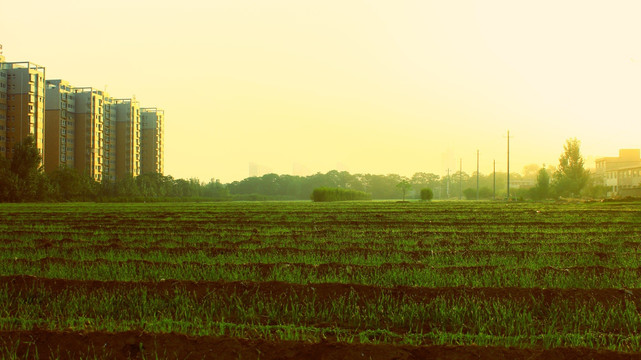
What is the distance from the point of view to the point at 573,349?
3.93m

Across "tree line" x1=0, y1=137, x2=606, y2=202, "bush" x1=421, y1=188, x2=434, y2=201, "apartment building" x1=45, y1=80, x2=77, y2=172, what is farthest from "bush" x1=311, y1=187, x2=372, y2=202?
"apartment building" x1=45, y1=80, x2=77, y2=172

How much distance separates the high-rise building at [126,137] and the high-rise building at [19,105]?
27742 mm

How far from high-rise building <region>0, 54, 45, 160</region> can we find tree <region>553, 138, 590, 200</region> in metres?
77.0

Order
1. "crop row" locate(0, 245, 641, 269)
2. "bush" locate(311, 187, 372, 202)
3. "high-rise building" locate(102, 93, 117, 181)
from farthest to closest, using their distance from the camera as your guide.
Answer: "high-rise building" locate(102, 93, 117, 181)
"bush" locate(311, 187, 372, 202)
"crop row" locate(0, 245, 641, 269)

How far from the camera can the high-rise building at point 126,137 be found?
104438 mm

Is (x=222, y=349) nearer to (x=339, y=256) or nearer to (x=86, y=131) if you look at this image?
(x=339, y=256)

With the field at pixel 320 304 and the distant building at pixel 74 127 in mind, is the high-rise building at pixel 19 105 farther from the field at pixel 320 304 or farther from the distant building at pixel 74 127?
the field at pixel 320 304

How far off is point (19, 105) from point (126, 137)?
30.2 metres

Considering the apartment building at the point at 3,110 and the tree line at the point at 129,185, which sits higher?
the apartment building at the point at 3,110

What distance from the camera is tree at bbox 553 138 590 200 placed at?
68.0 meters

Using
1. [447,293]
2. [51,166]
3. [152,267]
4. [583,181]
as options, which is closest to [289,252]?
[152,267]

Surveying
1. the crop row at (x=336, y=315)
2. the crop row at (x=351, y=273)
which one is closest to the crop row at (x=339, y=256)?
the crop row at (x=351, y=273)

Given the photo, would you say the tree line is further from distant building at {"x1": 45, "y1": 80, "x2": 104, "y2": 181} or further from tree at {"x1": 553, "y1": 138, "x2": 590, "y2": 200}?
distant building at {"x1": 45, "y1": 80, "x2": 104, "y2": 181}

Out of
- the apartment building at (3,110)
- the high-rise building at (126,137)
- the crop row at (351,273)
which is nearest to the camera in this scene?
the crop row at (351,273)
